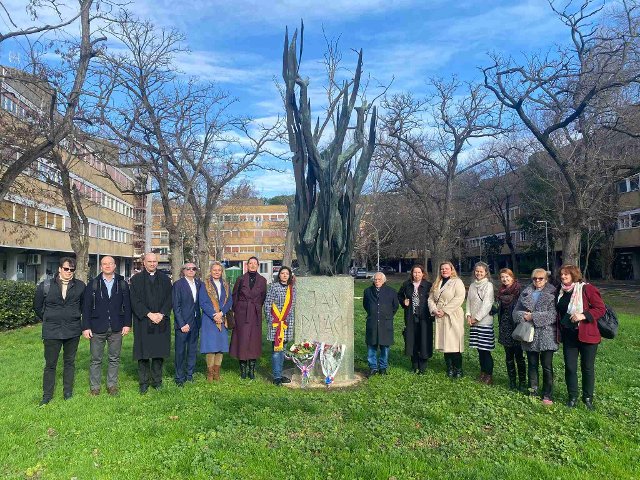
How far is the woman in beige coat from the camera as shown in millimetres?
7141

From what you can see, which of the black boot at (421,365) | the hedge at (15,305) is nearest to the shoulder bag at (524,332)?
the black boot at (421,365)

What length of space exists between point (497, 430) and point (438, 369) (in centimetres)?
274

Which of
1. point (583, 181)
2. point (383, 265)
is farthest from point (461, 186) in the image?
point (383, 265)

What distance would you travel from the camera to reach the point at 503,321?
6699 mm

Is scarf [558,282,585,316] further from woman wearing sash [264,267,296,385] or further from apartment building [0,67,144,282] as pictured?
apartment building [0,67,144,282]

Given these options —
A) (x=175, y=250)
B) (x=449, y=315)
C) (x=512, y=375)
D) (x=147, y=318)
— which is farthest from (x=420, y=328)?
(x=175, y=250)

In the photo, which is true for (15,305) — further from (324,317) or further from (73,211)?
(324,317)

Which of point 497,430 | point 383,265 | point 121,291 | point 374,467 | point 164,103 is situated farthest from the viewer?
point 383,265

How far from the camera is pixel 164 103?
18.8 metres

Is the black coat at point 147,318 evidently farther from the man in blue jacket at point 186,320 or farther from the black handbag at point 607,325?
the black handbag at point 607,325

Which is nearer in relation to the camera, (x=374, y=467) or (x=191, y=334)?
(x=374, y=467)

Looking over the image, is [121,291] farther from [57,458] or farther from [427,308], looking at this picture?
[427,308]

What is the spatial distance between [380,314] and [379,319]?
8 centimetres

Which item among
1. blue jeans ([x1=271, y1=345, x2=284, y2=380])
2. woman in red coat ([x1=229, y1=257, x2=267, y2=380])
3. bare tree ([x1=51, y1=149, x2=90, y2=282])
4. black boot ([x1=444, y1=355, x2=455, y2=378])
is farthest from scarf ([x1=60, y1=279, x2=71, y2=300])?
bare tree ([x1=51, y1=149, x2=90, y2=282])
